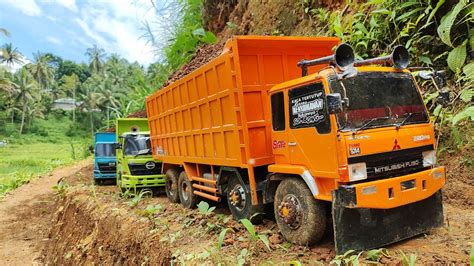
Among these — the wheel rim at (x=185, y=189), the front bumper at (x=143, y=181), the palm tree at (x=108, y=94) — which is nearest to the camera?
the wheel rim at (x=185, y=189)

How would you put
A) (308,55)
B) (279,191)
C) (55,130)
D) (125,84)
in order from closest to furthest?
(279,191)
(308,55)
(55,130)
(125,84)

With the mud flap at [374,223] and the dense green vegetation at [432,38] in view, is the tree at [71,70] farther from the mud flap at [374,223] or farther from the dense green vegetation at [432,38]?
the mud flap at [374,223]

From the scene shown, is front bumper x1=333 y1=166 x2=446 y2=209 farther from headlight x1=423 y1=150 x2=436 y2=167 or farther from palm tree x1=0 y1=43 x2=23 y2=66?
palm tree x1=0 y1=43 x2=23 y2=66

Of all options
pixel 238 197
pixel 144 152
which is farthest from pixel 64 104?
pixel 238 197

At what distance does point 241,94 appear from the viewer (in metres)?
5.18

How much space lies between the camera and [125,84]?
6569cm

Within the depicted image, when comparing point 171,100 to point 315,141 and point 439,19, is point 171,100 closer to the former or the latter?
point 315,141

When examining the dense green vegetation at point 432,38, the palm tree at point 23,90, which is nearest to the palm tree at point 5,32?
the palm tree at point 23,90

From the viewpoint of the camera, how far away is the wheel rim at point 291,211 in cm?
444

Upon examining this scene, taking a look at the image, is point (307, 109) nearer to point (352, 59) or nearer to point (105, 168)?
point (352, 59)

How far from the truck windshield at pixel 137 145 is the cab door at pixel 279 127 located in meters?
5.62

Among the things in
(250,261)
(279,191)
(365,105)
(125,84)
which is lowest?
(250,261)

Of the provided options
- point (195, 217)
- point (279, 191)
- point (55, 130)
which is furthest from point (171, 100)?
point (55, 130)

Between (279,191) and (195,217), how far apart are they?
2.30 meters
